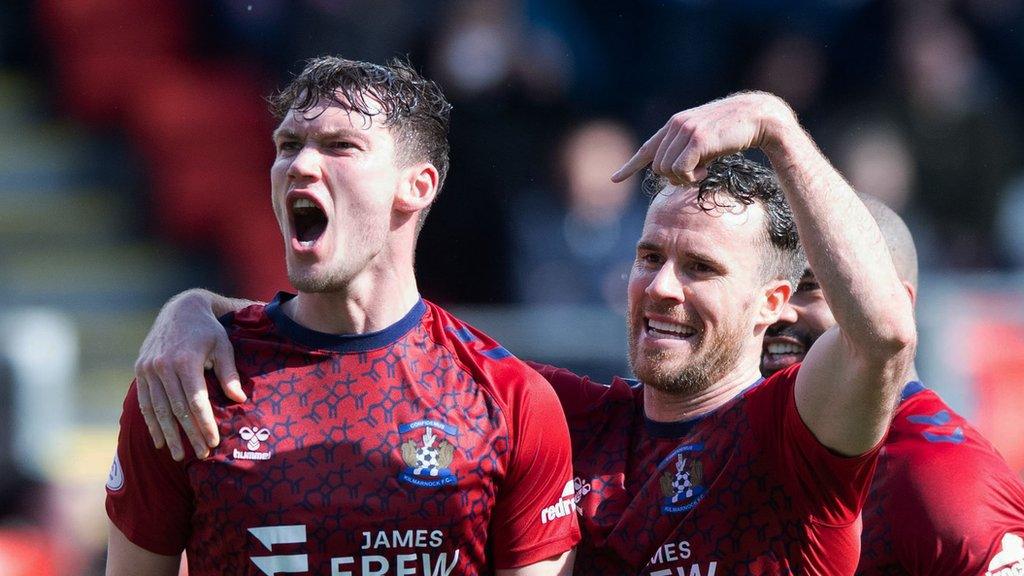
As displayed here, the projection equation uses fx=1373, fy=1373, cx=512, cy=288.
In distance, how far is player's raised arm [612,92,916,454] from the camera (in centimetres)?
303

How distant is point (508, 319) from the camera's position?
270 inches

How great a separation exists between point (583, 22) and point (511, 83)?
0.70 metres

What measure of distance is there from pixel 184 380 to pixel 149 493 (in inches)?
11.4

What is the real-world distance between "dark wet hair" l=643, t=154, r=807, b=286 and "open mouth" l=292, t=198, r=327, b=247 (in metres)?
0.96

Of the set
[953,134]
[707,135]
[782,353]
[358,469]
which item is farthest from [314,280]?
[953,134]

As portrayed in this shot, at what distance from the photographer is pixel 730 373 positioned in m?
3.85

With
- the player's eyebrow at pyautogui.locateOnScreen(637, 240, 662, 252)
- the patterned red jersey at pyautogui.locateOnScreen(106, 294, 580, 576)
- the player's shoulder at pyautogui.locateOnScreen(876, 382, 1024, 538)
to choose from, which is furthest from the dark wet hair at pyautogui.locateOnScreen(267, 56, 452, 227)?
the player's shoulder at pyautogui.locateOnScreen(876, 382, 1024, 538)

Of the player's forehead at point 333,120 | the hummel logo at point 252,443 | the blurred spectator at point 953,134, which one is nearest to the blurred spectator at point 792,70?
the blurred spectator at point 953,134

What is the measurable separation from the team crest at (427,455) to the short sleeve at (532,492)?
0.18 metres

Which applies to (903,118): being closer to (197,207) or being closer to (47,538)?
(197,207)

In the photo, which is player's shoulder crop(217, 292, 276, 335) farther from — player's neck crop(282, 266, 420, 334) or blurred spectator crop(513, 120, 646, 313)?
blurred spectator crop(513, 120, 646, 313)

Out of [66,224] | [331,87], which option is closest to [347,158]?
[331,87]

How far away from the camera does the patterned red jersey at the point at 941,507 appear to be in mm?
3535

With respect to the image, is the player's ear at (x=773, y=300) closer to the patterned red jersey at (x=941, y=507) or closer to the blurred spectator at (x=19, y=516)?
the patterned red jersey at (x=941, y=507)
